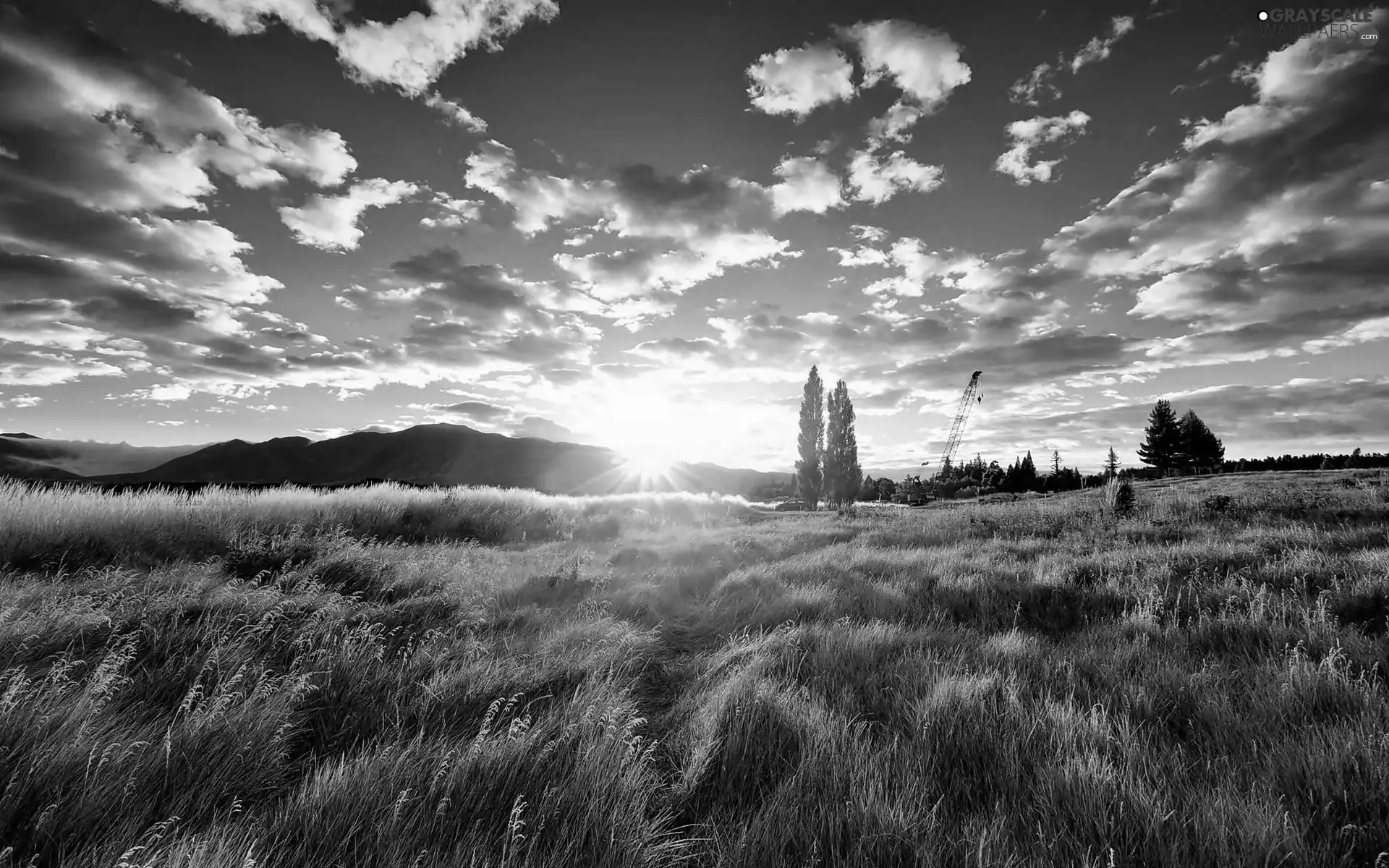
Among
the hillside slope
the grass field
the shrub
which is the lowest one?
the grass field

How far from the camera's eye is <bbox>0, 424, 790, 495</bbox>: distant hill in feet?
524

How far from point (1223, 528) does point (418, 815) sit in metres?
12.4

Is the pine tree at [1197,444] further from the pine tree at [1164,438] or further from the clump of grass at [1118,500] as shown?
the clump of grass at [1118,500]

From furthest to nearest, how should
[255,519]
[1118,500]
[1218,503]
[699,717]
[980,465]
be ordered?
[980,465], [1118,500], [1218,503], [255,519], [699,717]

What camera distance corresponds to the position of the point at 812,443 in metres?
51.7

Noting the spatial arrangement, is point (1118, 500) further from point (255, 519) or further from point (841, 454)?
point (841, 454)

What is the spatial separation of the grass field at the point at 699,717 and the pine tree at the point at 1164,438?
85433 millimetres

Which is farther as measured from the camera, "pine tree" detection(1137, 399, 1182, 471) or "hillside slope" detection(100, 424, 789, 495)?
"hillside slope" detection(100, 424, 789, 495)

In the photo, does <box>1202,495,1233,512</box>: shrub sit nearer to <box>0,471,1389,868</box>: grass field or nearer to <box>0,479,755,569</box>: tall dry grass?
<box>0,471,1389,868</box>: grass field

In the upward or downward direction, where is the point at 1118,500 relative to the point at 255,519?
upward

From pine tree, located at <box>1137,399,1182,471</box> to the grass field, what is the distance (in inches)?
3363

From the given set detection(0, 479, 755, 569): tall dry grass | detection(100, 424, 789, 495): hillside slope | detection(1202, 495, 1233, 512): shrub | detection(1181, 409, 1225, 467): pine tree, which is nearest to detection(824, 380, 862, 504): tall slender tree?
detection(0, 479, 755, 569): tall dry grass

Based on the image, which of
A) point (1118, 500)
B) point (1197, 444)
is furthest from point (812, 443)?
point (1197, 444)

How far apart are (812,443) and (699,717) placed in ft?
164
